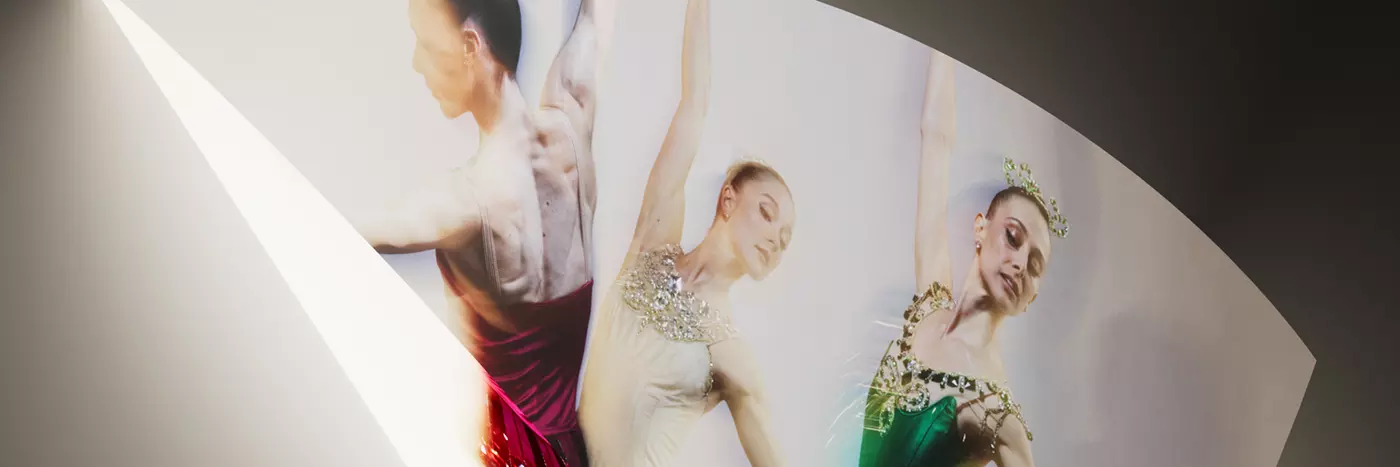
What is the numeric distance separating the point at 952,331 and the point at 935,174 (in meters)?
0.48

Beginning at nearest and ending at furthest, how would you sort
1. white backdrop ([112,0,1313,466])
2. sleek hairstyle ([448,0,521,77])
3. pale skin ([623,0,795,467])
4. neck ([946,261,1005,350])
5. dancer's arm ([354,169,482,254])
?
white backdrop ([112,0,1313,466]), dancer's arm ([354,169,482,254]), sleek hairstyle ([448,0,521,77]), pale skin ([623,0,795,467]), neck ([946,261,1005,350])

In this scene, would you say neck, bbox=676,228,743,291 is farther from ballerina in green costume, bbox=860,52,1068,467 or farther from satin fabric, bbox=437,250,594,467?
ballerina in green costume, bbox=860,52,1068,467

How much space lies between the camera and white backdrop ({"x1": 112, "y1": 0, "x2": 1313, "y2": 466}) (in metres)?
2.05

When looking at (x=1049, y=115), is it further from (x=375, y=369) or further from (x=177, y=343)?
(x=177, y=343)

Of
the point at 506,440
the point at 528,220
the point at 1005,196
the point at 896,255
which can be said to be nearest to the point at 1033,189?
the point at 1005,196

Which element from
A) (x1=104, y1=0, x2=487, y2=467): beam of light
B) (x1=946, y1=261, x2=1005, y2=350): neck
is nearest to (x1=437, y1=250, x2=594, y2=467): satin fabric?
(x1=104, y1=0, x2=487, y2=467): beam of light

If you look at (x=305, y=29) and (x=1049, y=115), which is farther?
(x=1049, y=115)

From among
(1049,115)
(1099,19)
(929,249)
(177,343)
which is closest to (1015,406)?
(929,249)

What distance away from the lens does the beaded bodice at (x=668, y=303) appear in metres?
2.67

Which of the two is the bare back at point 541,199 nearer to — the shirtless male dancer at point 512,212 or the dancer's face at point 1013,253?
the shirtless male dancer at point 512,212

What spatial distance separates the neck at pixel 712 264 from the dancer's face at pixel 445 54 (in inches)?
29.4

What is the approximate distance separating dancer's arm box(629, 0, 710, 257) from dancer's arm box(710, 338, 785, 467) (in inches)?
13.6

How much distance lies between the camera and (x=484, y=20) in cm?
232

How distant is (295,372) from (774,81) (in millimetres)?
1771
